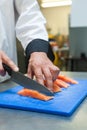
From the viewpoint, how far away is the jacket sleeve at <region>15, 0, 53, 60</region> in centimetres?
97

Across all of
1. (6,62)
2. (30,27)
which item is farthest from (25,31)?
(6,62)

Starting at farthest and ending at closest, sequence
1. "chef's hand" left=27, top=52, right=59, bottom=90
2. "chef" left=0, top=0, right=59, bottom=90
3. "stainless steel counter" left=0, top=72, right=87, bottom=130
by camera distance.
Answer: "chef" left=0, top=0, right=59, bottom=90, "chef's hand" left=27, top=52, right=59, bottom=90, "stainless steel counter" left=0, top=72, right=87, bottom=130

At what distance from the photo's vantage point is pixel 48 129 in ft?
1.72

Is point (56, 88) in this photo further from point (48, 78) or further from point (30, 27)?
point (30, 27)

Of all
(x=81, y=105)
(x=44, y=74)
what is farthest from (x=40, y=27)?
(x=81, y=105)

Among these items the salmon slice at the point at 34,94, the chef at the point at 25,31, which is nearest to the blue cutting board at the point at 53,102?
the salmon slice at the point at 34,94

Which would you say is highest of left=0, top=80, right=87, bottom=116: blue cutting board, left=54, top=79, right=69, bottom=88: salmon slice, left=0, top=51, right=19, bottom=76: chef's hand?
left=0, top=51, right=19, bottom=76: chef's hand

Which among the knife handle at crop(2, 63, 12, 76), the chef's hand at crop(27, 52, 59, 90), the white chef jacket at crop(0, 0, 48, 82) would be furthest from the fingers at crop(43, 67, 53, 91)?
the white chef jacket at crop(0, 0, 48, 82)

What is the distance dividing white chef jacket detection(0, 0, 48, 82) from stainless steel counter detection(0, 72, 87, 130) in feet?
1.45

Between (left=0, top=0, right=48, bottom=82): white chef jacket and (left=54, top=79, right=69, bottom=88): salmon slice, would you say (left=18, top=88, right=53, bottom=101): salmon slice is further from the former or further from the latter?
(left=0, top=0, right=48, bottom=82): white chef jacket

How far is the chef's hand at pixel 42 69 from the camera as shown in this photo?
2.67ft

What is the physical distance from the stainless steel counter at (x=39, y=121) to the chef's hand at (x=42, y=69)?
0.18 metres

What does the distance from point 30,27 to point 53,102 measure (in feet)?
1.63

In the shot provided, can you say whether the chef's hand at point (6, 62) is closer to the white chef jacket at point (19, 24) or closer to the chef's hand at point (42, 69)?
the chef's hand at point (42, 69)
